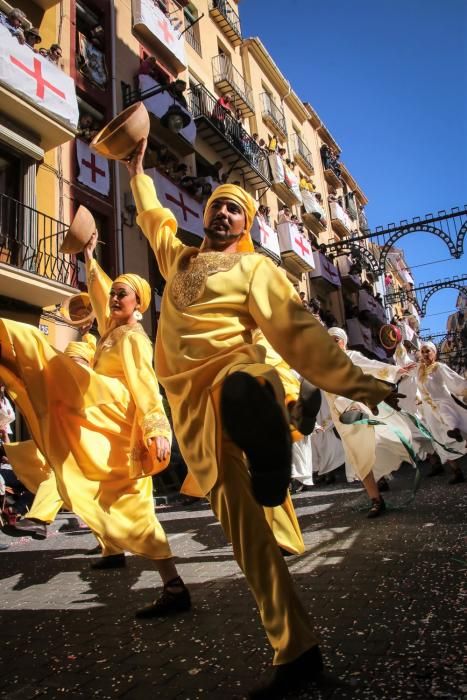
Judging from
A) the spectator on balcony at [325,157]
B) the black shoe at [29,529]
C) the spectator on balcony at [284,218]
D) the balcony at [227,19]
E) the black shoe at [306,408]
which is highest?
the balcony at [227,19]

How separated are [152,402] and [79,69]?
12972mm

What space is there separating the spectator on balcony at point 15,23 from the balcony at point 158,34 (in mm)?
5634

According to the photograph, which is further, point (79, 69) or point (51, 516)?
point (79, 69)

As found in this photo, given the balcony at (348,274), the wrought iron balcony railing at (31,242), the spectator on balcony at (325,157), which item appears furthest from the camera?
the spectator on balcony at (325,157)

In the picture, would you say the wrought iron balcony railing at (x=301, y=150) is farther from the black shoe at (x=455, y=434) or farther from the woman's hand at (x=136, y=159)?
the woman's hand at (x=136, y=159)

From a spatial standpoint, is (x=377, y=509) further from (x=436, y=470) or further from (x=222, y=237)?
(x=436, y=470)

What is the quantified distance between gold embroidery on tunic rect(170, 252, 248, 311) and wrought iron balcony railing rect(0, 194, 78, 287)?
26.7 feet

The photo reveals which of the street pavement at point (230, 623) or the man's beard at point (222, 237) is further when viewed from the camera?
the man's beard at point (222, 237)

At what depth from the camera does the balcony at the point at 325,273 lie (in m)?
25.0

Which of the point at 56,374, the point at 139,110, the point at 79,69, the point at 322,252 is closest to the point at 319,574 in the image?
the point at 56,374

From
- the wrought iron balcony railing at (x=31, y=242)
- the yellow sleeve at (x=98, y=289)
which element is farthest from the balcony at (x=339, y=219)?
the yellow sleeve at (x=98, y=289)

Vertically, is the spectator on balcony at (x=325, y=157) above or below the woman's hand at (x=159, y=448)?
above

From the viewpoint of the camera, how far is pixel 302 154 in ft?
90.7

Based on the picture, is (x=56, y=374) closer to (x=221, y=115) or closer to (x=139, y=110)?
(x=139, y=110)
